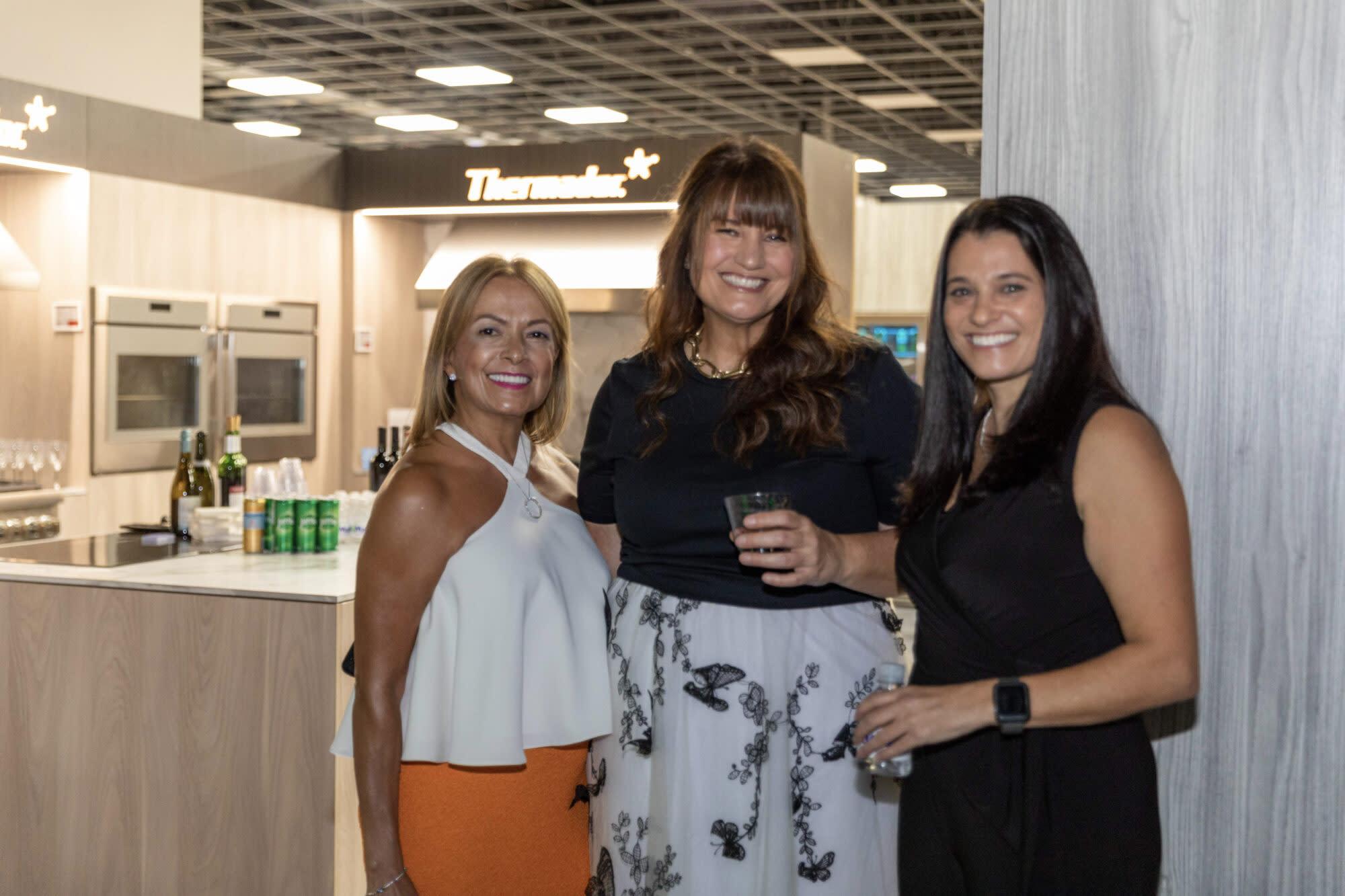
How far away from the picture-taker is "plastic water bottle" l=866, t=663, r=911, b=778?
1.66 m

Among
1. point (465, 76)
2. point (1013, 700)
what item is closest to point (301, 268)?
point (465, 76)

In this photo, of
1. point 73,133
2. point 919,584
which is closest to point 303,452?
point 73,133

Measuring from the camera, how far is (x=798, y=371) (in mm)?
2137

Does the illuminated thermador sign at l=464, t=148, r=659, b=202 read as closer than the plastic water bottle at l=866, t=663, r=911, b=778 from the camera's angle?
No

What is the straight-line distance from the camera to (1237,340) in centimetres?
198

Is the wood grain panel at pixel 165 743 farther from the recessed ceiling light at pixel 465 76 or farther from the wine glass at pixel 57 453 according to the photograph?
the recessed ceiling light at pixel 465 76

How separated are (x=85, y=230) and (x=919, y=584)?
5.95 meters

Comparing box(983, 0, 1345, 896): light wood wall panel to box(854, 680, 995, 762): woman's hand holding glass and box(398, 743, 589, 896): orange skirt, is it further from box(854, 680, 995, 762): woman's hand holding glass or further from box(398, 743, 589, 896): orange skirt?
box(398, 743, 589, 896): orange skirt

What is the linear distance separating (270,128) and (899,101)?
635 centimetres

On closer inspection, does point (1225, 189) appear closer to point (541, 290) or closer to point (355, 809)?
point (541, 290)

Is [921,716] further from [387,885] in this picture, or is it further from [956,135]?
[956,135]

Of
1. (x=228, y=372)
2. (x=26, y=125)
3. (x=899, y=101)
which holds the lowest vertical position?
(x=228, y=372)

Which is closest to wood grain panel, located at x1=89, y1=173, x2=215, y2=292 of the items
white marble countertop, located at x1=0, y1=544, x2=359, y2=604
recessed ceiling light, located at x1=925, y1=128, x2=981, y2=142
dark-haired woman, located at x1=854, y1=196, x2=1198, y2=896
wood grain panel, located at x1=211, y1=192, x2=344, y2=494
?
wood grain panel, located at x1=211, y1=192, x2=344, y2=494

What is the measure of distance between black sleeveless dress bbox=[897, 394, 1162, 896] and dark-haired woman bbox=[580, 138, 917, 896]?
11.6 inches
